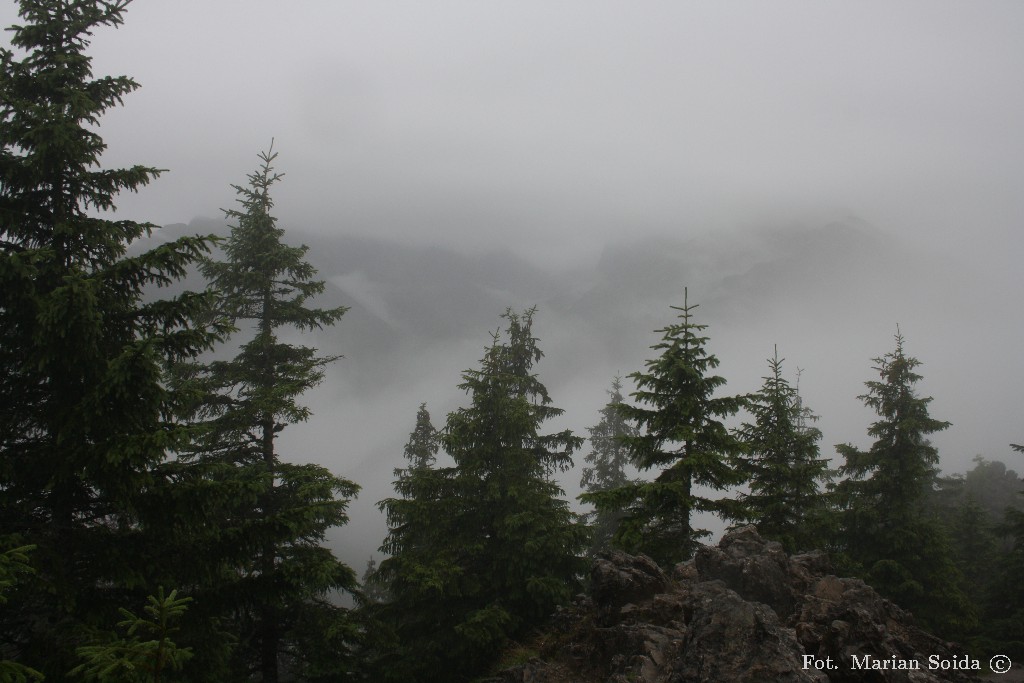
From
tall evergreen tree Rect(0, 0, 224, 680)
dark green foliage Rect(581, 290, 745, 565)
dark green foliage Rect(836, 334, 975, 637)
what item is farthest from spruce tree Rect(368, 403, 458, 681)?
dark green foliage Rect(836, 334, 975, 637)

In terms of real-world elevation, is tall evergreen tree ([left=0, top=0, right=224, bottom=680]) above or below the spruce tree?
above

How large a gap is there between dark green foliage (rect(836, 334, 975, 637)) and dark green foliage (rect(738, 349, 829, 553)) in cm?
207

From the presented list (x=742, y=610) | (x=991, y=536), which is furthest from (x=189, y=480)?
(x=991, y=536)

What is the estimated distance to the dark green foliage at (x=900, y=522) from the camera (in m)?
19.4

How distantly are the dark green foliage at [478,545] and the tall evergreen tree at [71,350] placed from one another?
9005mm

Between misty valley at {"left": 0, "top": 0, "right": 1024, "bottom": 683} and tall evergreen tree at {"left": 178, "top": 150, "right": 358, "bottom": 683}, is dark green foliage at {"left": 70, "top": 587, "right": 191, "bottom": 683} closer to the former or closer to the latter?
misty valley at {"left": 0, "top": 0, "right": 1024, "bottom": 683}

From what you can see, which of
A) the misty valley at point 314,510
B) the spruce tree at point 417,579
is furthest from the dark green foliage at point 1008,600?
the spruce tree at point 417,579

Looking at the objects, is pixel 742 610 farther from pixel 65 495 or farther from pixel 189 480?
pixel 65 495

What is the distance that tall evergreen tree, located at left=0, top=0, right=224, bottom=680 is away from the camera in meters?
7.24

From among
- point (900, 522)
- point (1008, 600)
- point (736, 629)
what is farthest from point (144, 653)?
point (1008, 600)

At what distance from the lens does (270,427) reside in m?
14.3

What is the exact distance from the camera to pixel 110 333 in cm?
868

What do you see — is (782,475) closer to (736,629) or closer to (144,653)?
(736,629)

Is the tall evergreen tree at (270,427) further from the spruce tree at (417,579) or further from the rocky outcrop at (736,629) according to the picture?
the rocky outcrop at (736,629)
